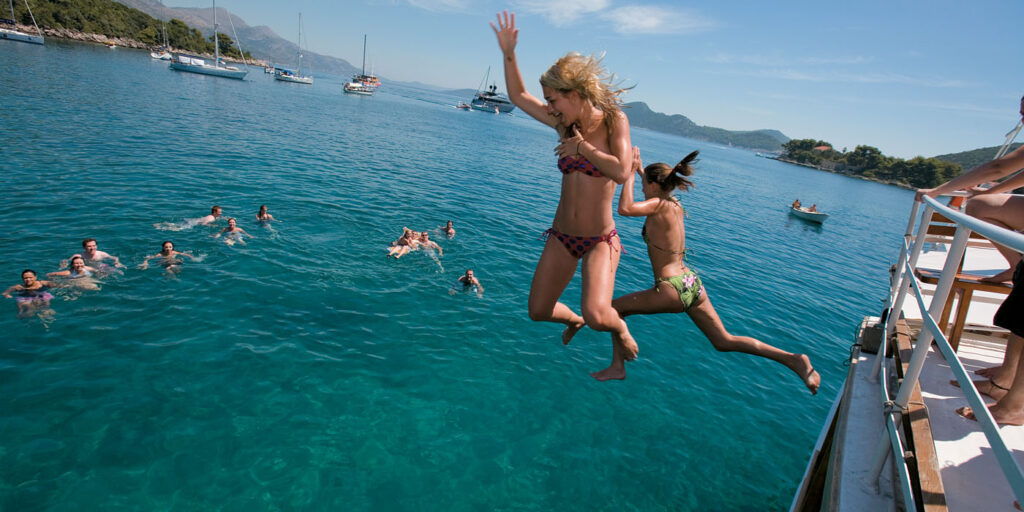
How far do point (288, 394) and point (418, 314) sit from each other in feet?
15.2

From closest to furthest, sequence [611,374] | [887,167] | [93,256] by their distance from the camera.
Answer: [611,374] → [93,256] → [887,167]

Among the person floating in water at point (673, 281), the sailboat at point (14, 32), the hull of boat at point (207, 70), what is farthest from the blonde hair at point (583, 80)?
the sailboat at point (14, 32)

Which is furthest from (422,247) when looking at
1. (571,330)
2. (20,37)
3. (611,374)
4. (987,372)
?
(20,37)

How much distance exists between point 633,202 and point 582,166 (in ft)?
2.52

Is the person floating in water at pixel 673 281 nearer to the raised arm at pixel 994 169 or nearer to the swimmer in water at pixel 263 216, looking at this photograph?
the raised arm at pixel 994 169

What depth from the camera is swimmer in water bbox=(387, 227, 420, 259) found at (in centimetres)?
1733

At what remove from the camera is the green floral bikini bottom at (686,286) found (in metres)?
5.29

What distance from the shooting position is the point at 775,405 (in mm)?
12117

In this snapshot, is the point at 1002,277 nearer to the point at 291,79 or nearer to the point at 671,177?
the point at 671,177

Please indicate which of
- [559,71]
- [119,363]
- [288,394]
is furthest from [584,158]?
[119,363]

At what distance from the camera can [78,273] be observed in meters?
12.5

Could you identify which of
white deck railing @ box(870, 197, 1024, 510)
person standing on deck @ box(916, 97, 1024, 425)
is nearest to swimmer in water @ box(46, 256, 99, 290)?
white deck railing @ box(870, 197, 1024, 510)

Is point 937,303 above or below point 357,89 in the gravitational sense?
below

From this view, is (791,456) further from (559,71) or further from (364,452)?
(559,71)
